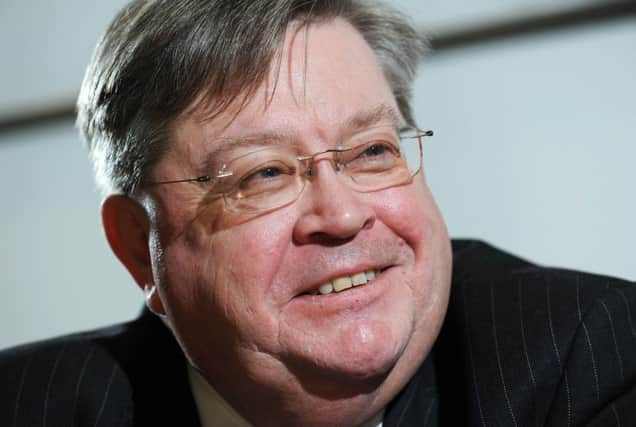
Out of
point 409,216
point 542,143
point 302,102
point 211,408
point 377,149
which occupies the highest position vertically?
point 302,102

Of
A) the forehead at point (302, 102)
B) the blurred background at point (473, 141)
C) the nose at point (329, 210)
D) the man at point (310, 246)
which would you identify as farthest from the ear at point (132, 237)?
the blurred background at point (473, 141)

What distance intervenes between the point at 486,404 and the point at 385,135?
0.58m

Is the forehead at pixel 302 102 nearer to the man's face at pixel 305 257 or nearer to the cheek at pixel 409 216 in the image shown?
the man's face at pixel 305 257

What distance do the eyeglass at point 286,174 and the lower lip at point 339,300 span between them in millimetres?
184

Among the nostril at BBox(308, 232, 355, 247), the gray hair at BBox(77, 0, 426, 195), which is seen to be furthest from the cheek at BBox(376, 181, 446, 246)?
the gray hair at BBox(77, 0, 426, 195)

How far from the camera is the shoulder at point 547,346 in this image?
159cm

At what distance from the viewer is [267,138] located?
5.16 ft

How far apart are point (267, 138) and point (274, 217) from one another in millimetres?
151

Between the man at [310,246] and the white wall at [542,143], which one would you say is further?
the white wall at [542,143]

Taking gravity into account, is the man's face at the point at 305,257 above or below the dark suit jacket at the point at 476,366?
above

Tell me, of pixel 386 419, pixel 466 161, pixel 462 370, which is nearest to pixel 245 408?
pixel 386 419

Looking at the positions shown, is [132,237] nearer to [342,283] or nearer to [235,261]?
[235,261]

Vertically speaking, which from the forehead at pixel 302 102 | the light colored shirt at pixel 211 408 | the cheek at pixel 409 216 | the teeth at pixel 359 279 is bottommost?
the light colored shirt at pixel 211 408

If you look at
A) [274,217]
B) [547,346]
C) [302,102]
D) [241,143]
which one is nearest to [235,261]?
[274,217]
